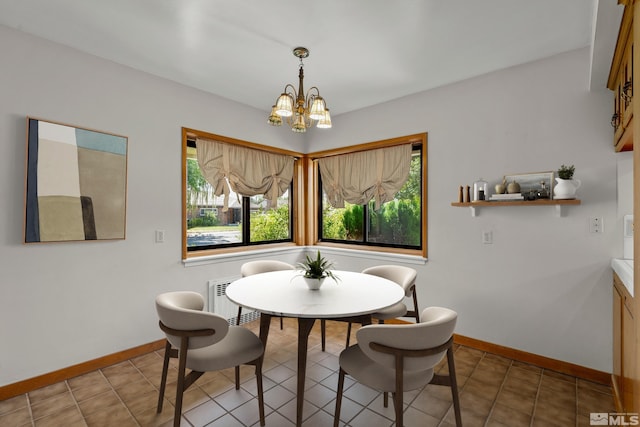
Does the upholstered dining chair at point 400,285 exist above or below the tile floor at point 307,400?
above

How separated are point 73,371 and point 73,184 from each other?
1.47 m

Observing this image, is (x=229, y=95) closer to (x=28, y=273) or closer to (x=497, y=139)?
(x=28, y=273)

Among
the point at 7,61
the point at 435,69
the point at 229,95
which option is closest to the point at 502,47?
the point at 435,69

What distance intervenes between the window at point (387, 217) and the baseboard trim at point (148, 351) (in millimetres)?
1049

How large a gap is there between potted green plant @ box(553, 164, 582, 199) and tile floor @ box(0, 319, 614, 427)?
143 centimetres

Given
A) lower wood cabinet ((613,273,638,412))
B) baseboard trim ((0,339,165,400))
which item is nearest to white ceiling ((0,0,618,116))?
lower wood cabinet ((613,273,638,412))

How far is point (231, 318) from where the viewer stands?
3.47m

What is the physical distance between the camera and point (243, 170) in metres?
3.72

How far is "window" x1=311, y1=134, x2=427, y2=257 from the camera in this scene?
11.5ft

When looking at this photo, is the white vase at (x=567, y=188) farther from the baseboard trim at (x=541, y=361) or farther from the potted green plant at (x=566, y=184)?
the baseboard trim at (x=541, y=361)

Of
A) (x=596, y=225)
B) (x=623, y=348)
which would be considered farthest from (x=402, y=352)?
(x=596, y=225)

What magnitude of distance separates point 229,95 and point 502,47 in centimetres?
262

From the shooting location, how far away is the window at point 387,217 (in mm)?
3494

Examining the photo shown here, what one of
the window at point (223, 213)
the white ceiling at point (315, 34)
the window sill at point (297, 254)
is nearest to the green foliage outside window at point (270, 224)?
the window at point (223, 213)
